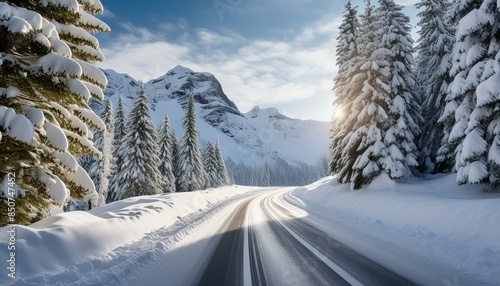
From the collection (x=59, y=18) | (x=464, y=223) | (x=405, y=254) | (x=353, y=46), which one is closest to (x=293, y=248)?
(x=405, y=254)

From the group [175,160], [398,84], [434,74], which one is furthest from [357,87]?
[175,160]

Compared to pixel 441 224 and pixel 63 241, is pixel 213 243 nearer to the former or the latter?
pixel 63 241

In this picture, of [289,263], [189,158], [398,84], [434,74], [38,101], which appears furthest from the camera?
[189,158]

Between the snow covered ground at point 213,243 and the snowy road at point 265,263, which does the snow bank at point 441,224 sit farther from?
the snowy road at point 265,263

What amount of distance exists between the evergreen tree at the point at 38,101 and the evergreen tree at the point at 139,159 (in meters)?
25.7

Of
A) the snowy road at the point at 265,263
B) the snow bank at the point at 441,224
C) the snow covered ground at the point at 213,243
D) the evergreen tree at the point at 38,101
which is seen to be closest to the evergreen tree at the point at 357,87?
the snow bank at the point at 441,224

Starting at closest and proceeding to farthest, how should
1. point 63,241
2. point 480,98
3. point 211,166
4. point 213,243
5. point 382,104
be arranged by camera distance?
point 63,241 → point 213,243 → point 480,98 → point 382,104 → point 211,166

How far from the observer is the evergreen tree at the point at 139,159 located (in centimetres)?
3300

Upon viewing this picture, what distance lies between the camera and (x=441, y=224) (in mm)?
9945

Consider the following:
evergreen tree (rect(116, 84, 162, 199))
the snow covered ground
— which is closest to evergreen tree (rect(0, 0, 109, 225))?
the snow covered ground

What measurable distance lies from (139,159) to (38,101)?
2642 cm

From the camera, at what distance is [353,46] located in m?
24.9

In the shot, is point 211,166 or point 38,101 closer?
point 38,101

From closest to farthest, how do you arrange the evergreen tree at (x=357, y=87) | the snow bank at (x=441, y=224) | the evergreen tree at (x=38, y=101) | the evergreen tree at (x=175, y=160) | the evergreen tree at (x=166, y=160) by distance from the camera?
the evergreen tree at (x=38, y=101) → the snow bank at (x=441, y=224) → the evergreen tree at (x=357, y=87) → the evergreen tree at (x=166, y=160) → the evergreen tree at (x=175, y=160)
